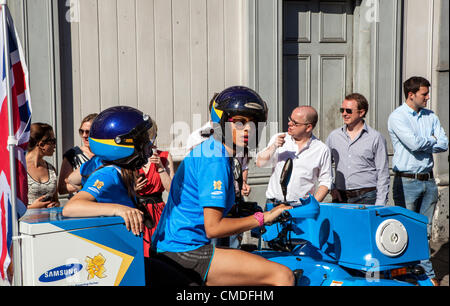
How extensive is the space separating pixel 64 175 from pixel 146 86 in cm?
194

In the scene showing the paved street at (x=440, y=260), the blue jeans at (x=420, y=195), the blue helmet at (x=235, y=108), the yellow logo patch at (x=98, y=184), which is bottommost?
the paved street at (x=440, y=260)

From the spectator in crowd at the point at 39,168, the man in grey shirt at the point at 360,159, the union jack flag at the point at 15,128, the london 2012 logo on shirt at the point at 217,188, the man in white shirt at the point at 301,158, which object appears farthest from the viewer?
the man in grey shirt at the point at 360,159

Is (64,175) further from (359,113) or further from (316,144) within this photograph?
(359,113)

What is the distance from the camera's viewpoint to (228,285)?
2.90 m

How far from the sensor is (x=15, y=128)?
2842 millimetres

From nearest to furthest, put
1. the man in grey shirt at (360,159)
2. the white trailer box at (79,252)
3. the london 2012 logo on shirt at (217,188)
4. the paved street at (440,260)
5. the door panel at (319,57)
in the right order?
the white trailer box at (79,252), the london 2012 logo on shirt at (217,188), the man in grey shirt at (360,159), the paved street at (440,260), the door panel at (319,57)

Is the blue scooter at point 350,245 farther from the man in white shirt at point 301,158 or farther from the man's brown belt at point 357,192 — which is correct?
the man's brown belt at point 357,192

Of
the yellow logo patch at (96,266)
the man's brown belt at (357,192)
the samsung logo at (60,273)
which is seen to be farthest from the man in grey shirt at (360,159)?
the samsung logo at (60,273)

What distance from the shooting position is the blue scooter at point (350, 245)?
319 cm

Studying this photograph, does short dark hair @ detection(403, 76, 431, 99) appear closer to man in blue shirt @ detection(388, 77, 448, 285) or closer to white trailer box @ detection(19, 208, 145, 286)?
man in blue shirt @ detection(388, 77, 448, 285)

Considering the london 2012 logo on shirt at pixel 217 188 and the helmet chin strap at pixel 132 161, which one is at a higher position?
the helmet chin strap at pixel 132 161

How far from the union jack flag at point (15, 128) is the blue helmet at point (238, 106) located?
1.02 meters

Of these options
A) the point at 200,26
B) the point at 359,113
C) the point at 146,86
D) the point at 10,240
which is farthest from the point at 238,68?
the point at 10,240

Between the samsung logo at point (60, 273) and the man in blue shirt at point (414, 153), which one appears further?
the man in blue shirt at point (414, 153)
